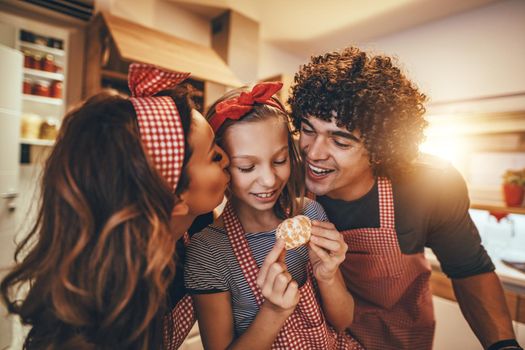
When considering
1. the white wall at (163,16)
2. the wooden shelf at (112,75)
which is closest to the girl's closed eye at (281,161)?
the wooden shelf at (112,75)

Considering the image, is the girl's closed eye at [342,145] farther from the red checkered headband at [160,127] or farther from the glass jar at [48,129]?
the glass jar at [48,129]

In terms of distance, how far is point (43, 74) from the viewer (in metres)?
2.65

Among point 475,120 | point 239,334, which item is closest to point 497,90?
point 475,120

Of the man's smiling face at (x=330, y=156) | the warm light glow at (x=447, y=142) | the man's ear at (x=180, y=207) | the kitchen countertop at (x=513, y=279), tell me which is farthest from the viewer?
the warm light glow at (x=447, y=142)

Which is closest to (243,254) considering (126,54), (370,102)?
(370,102)

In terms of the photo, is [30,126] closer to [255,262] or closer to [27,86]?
[27,86]

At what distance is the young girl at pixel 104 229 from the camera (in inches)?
26.4

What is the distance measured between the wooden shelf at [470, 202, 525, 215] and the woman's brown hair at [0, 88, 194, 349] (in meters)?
3.25

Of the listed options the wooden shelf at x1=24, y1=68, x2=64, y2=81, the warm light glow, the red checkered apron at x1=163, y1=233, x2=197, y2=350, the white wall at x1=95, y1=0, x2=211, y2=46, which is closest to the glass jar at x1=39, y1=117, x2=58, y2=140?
the wooden shelf at x1=24, y1=68, x2=64, y2=81

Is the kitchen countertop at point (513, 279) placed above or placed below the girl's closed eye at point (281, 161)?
below

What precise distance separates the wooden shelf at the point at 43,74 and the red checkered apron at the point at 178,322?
8.69 ft

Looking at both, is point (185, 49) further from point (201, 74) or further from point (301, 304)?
point (301, 304)

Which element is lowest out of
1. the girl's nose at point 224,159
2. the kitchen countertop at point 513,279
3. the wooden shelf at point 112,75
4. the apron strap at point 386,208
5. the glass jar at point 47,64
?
the kitchen countertop at point 513,279

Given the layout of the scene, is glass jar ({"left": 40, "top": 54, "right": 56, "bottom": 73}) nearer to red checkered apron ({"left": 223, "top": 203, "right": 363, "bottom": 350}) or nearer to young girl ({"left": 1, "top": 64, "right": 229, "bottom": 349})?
young girl ({"left": 1, "top": 64, "right": 229, "bottom": 349})
